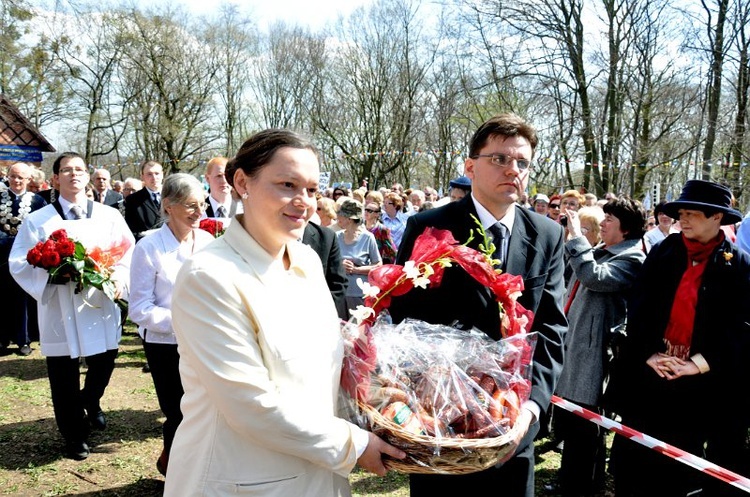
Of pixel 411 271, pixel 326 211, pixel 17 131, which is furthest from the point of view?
pixel 17 131

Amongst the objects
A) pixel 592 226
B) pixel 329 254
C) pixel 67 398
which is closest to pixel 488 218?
pixel 329 254

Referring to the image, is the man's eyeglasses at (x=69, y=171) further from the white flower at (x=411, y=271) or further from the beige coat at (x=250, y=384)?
the white flower at (x=411, y=271)

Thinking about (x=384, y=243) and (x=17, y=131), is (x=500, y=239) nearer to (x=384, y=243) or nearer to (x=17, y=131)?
(x=384, y=243)

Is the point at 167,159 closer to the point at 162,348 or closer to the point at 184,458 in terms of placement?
the point at 162,348

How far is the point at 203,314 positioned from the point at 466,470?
0.91 metres

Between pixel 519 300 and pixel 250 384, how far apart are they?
1.23 m

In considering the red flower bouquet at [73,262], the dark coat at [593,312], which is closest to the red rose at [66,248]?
the red flower bouquet at [73,262]

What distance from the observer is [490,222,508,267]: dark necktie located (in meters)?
2.44

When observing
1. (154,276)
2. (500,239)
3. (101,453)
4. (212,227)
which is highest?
(212,227)

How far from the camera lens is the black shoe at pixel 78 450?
4625mm

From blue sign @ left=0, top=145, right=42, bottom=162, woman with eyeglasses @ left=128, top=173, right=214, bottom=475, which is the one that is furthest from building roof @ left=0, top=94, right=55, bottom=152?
woman with eyeglasses @ left=128, top=173, right=214, bottom=475

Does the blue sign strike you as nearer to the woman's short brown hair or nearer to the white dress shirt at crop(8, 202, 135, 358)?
the white dress shirt at crop(8, 202, 135, 358)

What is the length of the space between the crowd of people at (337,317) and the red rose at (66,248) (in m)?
0.25

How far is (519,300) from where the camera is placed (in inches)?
95.3
